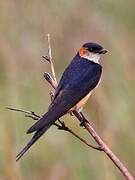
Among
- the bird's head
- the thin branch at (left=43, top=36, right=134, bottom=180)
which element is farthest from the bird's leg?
the bird's head

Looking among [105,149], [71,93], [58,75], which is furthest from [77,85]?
[58,75]

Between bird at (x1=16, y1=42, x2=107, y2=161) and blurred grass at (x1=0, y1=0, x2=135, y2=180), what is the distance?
187 millimetres

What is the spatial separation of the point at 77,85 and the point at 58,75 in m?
1.14

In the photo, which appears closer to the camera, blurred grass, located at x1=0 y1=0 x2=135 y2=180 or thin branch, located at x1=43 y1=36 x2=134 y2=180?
thin branch, located at x1=43 y1=36 x2=134 y2=180

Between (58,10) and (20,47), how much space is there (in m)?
0.38

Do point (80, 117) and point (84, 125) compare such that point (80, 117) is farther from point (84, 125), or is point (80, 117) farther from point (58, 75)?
point (58, 75)

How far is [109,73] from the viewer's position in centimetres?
454

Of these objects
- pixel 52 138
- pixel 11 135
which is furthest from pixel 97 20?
pixel 11 135

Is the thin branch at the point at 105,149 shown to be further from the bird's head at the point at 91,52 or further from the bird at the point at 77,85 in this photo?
the bird's head at the point at 91,52

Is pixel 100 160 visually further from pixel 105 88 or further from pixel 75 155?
pixel 105 88

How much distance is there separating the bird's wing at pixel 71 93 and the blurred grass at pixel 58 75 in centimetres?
18

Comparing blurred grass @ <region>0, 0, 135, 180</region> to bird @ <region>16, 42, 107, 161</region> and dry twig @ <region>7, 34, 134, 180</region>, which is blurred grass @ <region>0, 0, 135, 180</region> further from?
dry twig @ <region>7, 34, 134, 180</region>

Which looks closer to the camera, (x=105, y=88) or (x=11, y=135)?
(x=11, y=135)

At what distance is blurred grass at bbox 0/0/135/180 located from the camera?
395cm
